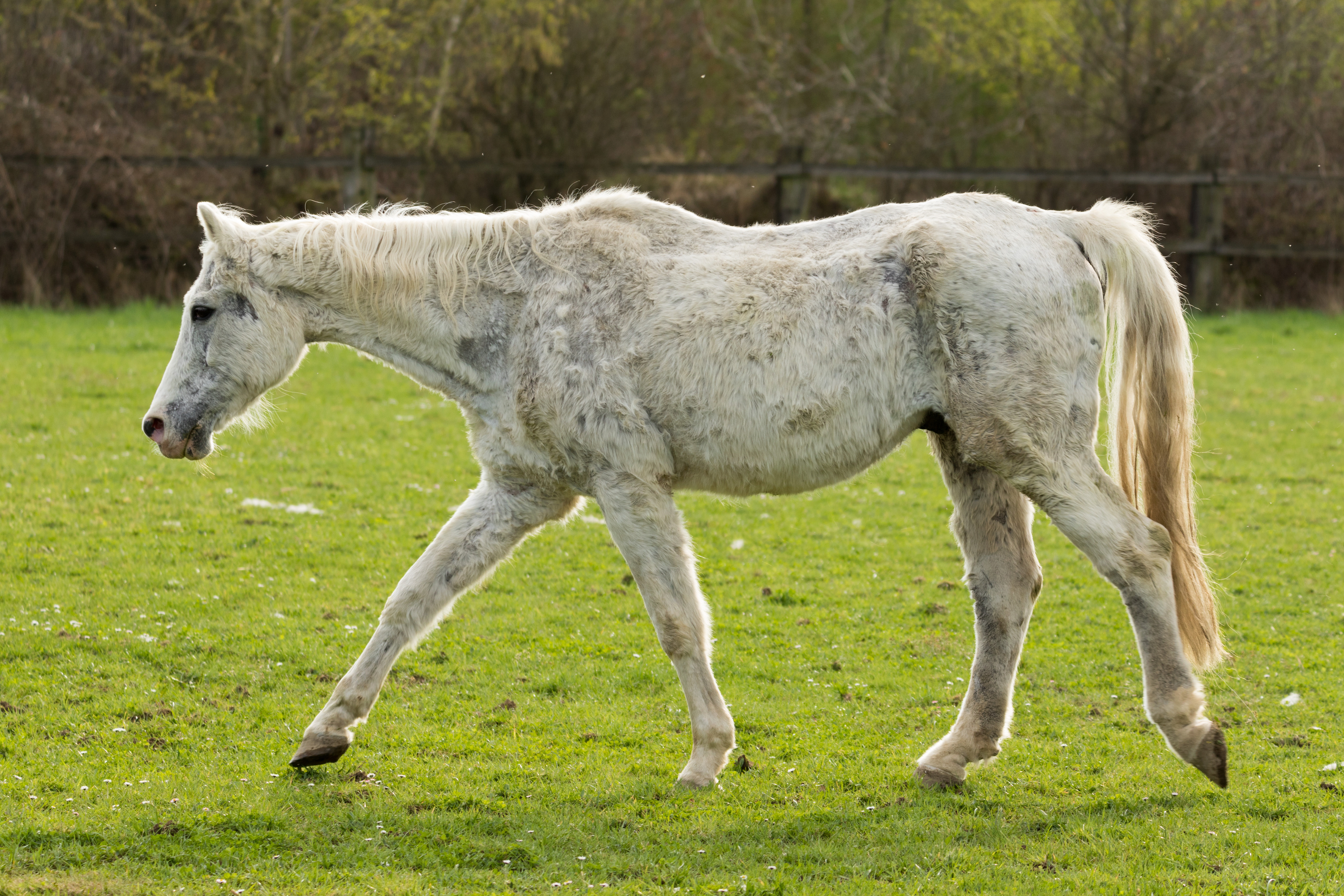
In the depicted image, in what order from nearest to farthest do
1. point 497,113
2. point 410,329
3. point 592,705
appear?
point 410,329 < point 592,705 < point 497,113

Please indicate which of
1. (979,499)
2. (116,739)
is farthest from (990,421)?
(116,739)

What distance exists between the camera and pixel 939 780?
4.83 meters

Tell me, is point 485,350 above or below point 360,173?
above

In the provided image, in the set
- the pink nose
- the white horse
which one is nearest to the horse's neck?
the white horse

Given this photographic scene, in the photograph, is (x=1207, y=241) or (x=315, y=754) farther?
(x=1207, y=241)

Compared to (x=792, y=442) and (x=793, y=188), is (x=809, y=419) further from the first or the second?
(x=793, y=188)

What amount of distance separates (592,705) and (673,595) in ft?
3.65

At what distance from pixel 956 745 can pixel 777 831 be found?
0.89 m

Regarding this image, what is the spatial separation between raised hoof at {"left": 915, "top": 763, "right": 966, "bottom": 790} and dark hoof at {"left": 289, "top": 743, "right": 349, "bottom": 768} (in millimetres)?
2184

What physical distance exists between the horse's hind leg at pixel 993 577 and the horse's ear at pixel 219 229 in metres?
2.87

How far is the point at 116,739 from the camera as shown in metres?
5.10

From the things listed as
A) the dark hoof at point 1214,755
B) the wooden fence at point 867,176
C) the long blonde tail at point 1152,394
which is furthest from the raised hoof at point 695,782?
the wooden fence at point 867,176

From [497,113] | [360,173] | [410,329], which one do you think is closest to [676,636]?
[410,329]

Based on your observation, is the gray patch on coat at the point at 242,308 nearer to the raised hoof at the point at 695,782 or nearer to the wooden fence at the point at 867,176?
the raised hoof at the point at 695,782
